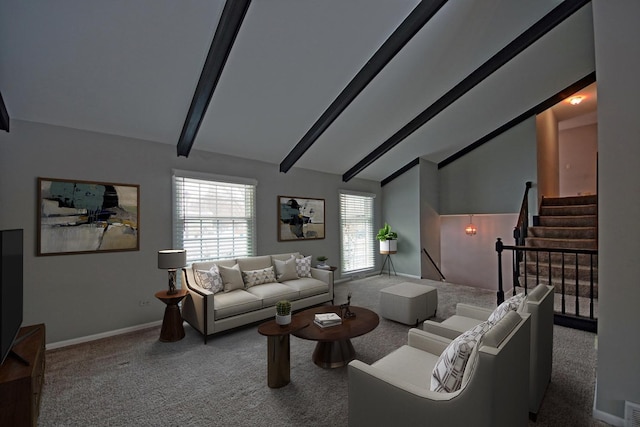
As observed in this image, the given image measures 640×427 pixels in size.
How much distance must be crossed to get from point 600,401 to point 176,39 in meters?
4.62

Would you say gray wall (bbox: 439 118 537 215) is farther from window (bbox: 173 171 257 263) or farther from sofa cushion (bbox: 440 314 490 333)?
window (bbox: 173 171 257 263)

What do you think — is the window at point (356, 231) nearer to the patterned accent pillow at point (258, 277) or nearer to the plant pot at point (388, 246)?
the plant pot at point (388, 246)

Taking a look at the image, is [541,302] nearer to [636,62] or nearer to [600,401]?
[600,401]

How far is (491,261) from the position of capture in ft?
24.8

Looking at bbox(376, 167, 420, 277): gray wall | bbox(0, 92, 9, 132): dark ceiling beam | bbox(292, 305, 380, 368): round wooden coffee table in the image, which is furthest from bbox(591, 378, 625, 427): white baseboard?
bbox(0, 92, 9, 132): dark ceiling beam

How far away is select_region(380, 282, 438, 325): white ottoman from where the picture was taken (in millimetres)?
3898

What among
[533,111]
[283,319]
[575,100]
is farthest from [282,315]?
[575,100]

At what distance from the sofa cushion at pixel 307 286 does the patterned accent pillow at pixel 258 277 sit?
0.25 m

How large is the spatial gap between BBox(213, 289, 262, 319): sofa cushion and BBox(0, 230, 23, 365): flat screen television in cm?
175

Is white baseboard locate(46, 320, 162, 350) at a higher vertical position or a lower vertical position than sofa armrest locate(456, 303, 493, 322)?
lower

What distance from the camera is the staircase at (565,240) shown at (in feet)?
14.4

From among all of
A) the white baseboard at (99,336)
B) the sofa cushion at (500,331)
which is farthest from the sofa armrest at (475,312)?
the white baseboard at (99,336)

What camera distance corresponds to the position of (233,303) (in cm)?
368

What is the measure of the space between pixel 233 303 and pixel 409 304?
2.32m
